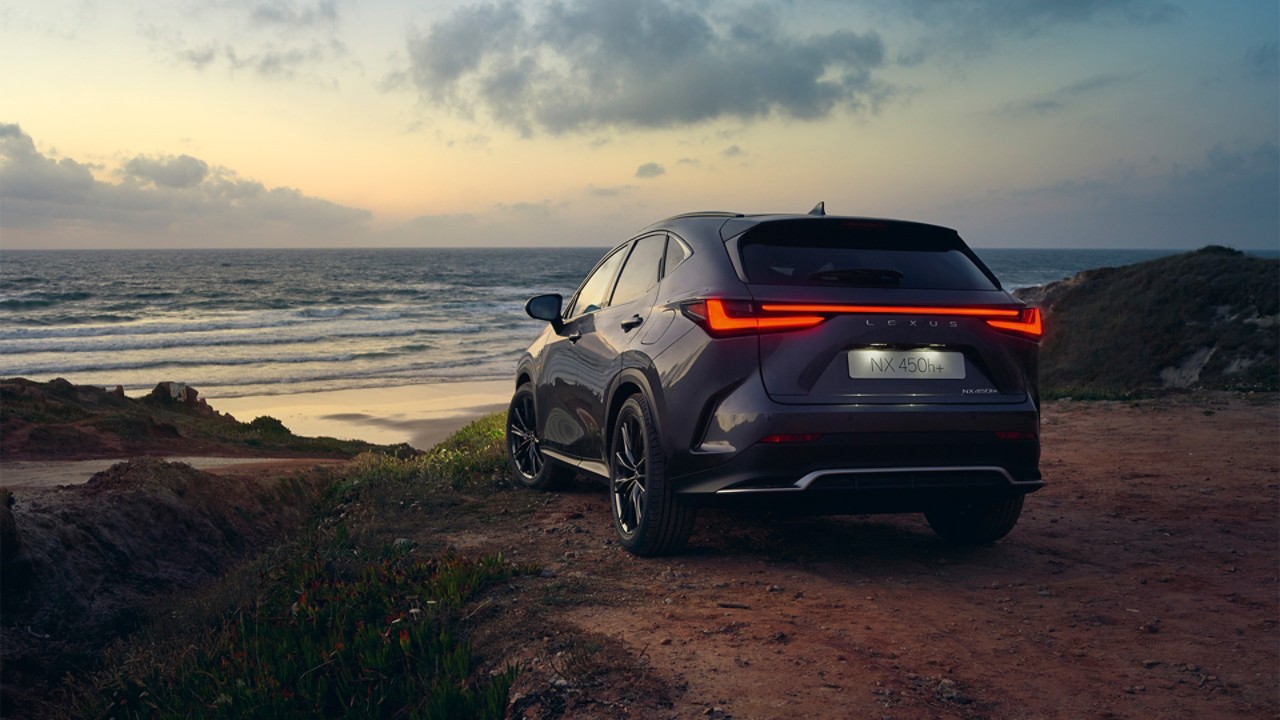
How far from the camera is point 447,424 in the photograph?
20.2 m

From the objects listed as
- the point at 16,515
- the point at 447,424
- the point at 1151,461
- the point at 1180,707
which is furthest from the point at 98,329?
the point at 1180,707

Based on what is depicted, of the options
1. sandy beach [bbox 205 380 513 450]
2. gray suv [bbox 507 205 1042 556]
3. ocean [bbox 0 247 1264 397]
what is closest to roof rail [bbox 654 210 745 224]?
gray suv [bbox 507 205 1042 556]

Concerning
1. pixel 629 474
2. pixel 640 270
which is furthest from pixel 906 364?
pixel 640 270

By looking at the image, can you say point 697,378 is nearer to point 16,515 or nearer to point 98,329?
point 16,515

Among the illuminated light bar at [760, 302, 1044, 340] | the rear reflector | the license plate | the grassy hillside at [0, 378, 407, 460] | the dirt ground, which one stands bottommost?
the grassy hillside at [0, 378, 407, 460]

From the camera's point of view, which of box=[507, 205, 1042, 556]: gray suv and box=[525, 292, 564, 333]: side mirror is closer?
box=[507, 205, 1042, 556]: gray suv

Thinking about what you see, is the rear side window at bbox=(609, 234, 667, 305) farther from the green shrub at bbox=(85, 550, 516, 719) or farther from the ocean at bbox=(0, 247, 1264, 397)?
the ocean at bbox=(0, 247, 1264, 397)

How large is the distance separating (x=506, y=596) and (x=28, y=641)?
10.1ft

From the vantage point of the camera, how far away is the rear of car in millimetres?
4820

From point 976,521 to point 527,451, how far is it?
A: 3.65 m

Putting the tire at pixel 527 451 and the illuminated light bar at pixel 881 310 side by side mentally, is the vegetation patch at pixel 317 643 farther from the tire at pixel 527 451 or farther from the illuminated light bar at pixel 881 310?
the illuminated light bar at pixel 881 310

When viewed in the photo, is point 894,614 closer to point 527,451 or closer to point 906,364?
point 906,364

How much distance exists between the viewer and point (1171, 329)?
17.9 metres

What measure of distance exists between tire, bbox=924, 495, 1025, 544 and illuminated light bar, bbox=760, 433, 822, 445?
1388 millimetres
